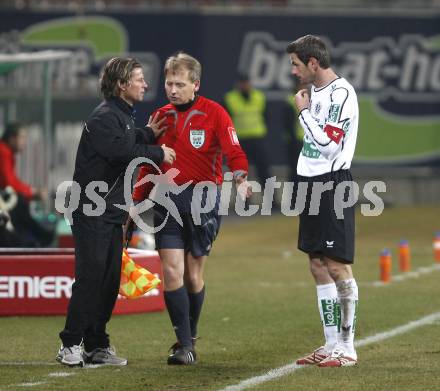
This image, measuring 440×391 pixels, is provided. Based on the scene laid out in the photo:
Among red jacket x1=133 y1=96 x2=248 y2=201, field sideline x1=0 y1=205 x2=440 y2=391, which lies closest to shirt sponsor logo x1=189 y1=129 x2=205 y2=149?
red jacket x1=133 y1=96 x2=248 y2=201

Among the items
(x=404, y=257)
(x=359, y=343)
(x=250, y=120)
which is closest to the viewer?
(x=359, y=343)

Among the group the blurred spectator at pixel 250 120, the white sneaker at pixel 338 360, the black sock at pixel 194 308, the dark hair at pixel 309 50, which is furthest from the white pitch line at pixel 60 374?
the blurred spectator at pixel 250 120

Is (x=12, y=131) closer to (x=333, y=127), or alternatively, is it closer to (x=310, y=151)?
(x=310, y=151)

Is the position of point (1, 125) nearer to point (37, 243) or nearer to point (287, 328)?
point (37, 243)

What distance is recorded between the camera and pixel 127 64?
9.59m

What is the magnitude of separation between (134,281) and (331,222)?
60.2 inches

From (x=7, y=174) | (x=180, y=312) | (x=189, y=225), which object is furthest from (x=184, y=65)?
(x=7, y=174)

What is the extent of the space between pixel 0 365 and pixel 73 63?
1596 centimetres

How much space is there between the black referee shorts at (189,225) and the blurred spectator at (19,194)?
6.15m

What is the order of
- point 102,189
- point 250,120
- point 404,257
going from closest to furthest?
point 102,189 → point 404,257 → point 250,120

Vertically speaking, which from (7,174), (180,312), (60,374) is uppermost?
(180,312)

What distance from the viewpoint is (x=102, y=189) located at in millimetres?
9594

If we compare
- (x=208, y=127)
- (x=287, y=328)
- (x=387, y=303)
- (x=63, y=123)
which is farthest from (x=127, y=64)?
(x=63, y=123)

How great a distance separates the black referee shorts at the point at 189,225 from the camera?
9.86 m
